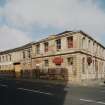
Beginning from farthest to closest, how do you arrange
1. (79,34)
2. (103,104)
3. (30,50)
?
(30,50)
(79,34)
(103,104)

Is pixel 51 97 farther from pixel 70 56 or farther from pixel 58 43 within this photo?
pixel 58 43

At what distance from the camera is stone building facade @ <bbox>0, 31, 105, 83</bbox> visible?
33469 millimetres

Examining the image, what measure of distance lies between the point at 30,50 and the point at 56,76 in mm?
12146

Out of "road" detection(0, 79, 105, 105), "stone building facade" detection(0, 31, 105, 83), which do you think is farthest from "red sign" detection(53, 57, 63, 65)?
"road" detection(0, 79, 105, 105)

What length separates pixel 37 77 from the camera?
Answer: 41.0 meters

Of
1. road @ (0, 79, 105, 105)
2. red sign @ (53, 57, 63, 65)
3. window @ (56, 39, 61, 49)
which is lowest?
road @ (0, 79, 105, 105)

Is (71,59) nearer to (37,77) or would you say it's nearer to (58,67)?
(58,67)

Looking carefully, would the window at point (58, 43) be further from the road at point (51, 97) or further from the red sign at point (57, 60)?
the road at point (51, 97)

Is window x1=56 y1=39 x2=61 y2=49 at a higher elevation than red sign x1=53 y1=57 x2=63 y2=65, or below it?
higher

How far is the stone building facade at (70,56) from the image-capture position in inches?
1318

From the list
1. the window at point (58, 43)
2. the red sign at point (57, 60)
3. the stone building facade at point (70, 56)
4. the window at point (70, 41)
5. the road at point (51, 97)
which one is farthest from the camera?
the window at point (58, 43)

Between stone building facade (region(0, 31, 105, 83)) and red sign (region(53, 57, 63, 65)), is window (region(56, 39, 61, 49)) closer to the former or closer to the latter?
stone building facade (region(0, 31, 105, 83))

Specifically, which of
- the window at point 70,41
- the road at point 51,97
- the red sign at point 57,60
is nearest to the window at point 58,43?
the red sign at point 57,60

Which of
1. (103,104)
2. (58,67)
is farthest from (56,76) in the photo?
(103,104)
